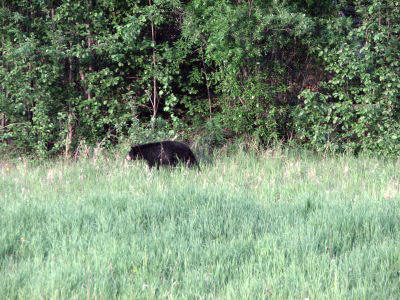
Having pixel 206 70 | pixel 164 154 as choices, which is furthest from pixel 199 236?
pixel 206 70

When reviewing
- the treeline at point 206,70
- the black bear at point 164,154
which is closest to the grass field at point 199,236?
the black bear at point 164,154

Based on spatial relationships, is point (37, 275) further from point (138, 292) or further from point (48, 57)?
point (48, 57)

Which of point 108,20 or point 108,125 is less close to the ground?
point 108,20

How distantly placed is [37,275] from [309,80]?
866 cm

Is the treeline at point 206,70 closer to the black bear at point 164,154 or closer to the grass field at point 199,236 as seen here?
the black bear at point 164,154

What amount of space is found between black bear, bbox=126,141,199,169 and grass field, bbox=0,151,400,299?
0.68 meters

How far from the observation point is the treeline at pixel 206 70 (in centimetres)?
1086

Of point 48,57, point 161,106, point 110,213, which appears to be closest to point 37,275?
Answer: point 110,213

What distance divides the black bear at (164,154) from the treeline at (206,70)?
171 centimetres

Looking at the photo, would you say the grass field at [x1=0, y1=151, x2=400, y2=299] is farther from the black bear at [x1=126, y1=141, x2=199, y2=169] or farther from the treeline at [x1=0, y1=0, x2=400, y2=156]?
the treeline at [x1=0, y1=0, x2=400, y2=156]

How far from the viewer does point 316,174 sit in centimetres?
912

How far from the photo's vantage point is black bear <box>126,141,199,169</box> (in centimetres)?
958

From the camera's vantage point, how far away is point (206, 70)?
12.9 m

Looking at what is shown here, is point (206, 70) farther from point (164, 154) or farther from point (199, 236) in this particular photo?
point (199, 236)
